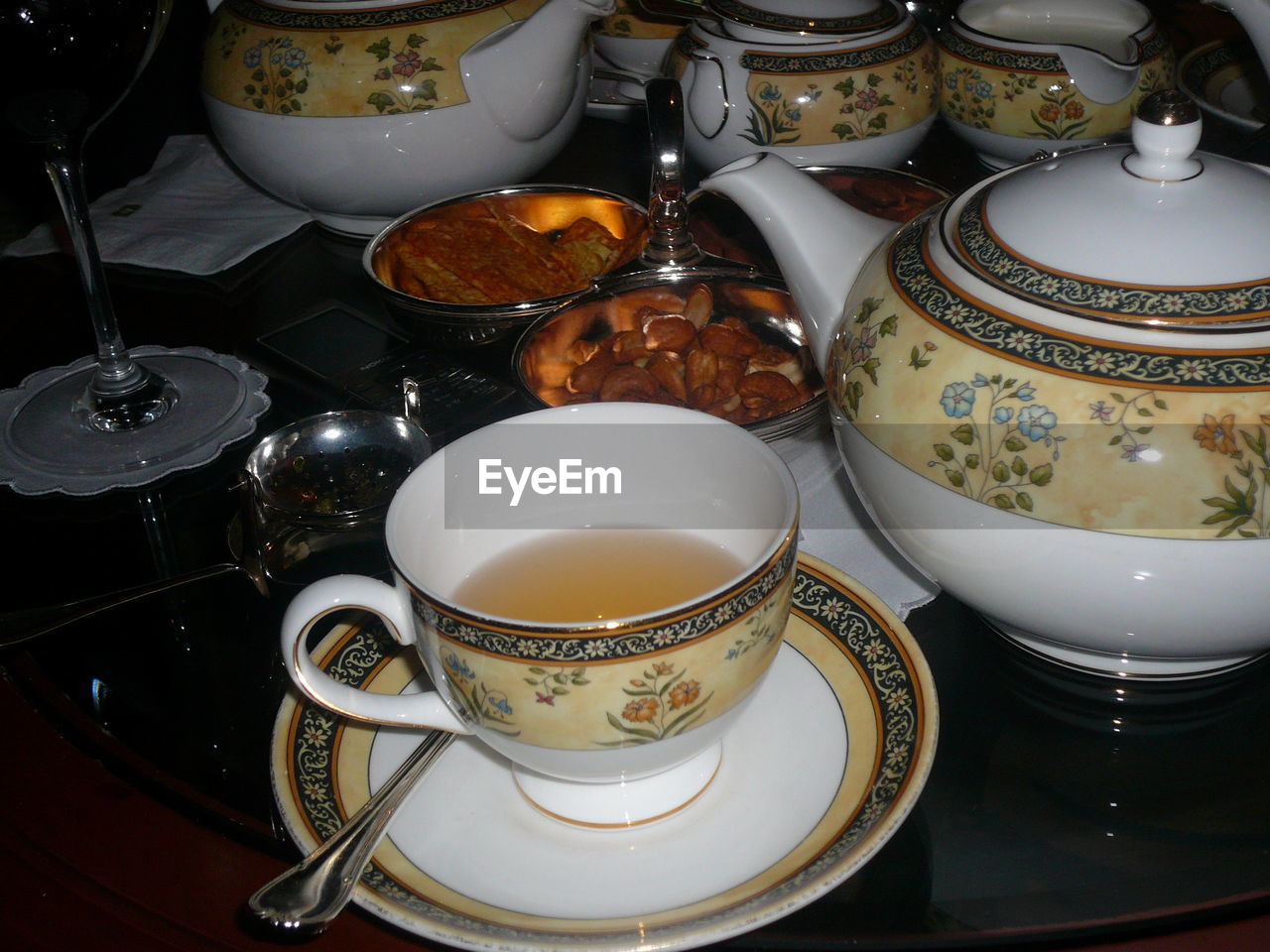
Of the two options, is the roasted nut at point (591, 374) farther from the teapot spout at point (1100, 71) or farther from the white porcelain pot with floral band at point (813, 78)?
the teapot spout at point (1100, 71)

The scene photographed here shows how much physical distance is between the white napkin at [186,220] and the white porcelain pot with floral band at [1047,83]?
0.55 metres

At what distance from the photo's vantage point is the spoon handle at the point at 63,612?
534 mm

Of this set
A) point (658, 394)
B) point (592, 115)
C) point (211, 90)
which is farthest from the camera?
point (592, 115)

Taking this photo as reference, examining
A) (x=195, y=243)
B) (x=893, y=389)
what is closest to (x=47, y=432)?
Answer: (x=195, y=243)

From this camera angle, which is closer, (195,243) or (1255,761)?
(1255,761)

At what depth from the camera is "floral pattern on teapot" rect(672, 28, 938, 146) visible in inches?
33.0

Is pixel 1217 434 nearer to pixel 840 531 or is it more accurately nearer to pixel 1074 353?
pixel 1074 353

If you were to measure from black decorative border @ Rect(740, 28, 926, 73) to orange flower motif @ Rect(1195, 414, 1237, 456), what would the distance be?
1.74 ft

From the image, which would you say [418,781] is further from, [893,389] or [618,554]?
[893,389]

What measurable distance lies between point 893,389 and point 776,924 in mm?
200

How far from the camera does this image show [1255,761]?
0.46m

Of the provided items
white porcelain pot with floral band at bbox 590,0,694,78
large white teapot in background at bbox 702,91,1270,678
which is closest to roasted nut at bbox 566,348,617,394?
large white teapot in background at bbox 702,91,1270,678

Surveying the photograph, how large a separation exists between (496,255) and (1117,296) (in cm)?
51

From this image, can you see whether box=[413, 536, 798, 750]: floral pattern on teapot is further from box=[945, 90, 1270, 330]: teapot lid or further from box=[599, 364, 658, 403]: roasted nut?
box=[599, 364, 658, 403]: roasted nut
